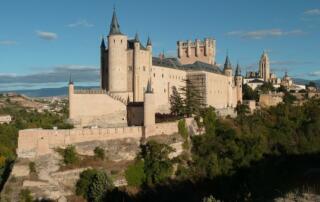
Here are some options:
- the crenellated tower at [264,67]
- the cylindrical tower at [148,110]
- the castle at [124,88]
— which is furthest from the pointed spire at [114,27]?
the crenellated tower at [264,67]

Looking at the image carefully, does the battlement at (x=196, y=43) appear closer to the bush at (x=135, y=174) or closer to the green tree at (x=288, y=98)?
the green tree at (x=288, y=98)

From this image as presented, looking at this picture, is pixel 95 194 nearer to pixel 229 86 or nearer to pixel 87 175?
pixel 87 175

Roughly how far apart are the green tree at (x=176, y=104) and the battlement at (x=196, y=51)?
1388 centimetres

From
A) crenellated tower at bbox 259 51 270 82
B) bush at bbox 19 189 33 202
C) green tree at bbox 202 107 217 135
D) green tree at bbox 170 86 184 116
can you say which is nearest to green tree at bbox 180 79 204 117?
green tree at bbox 170 86 184 116

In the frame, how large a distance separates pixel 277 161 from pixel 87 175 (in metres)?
18.2

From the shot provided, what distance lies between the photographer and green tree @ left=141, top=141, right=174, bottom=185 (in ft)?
112

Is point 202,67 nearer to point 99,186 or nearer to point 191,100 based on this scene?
point 191,100

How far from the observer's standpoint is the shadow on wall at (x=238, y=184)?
31.9 metres

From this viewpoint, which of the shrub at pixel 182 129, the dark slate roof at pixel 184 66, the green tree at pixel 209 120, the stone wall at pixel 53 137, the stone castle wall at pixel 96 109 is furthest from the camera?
the dark slate roof at pixel 184 66

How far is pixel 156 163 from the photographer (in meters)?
34.1

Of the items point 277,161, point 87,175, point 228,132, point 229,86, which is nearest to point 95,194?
point 87,175

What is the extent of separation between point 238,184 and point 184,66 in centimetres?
2019

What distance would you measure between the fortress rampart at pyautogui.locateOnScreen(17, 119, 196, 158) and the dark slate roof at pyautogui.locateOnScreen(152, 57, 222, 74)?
9.89m

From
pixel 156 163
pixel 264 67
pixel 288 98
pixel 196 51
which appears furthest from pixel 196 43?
pixel 264 67
